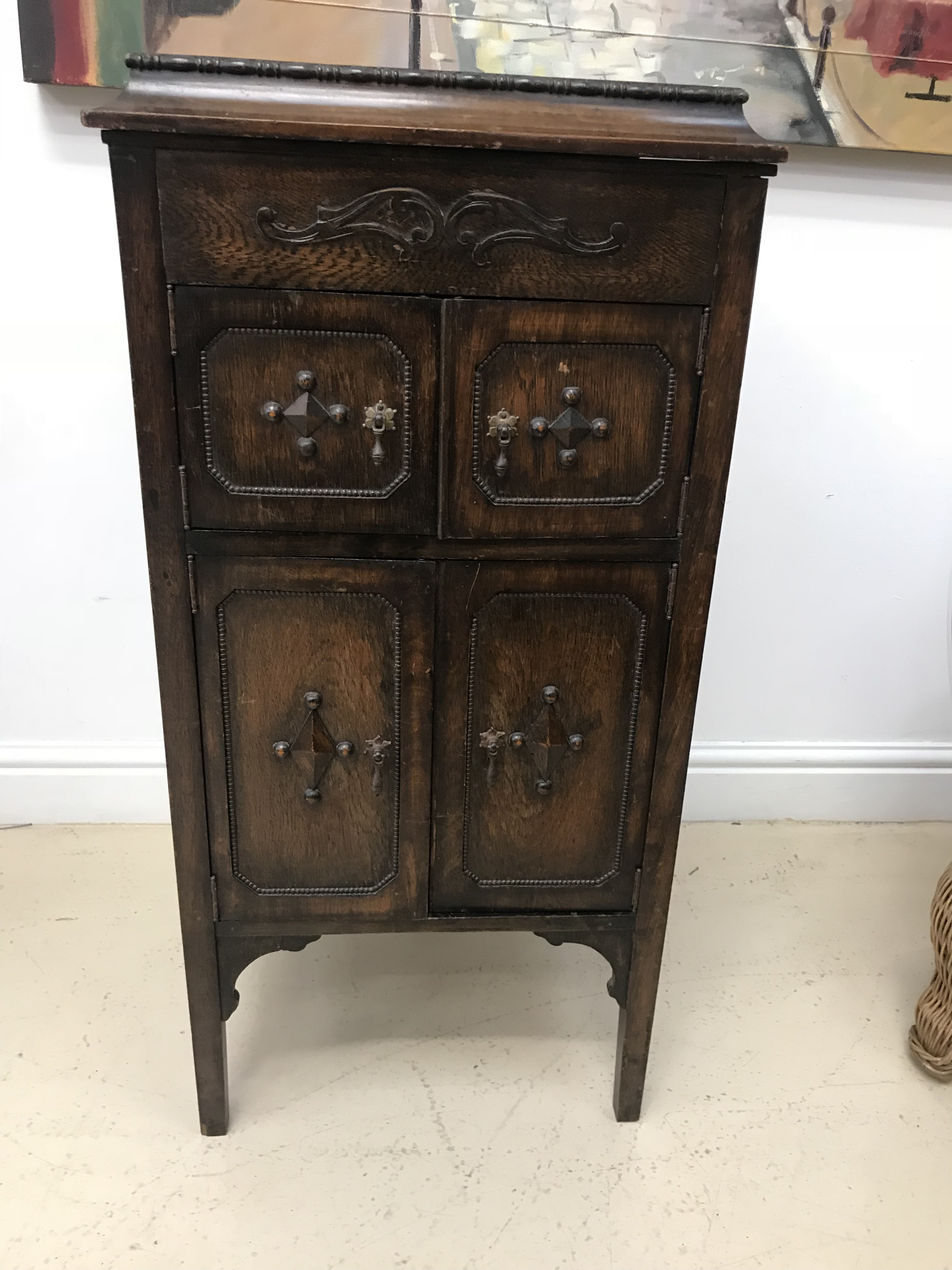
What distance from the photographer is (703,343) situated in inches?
38.8

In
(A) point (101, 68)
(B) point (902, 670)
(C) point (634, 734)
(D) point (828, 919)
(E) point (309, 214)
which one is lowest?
(D) point (828, 919)

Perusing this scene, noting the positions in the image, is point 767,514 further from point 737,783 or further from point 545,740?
point 545,740

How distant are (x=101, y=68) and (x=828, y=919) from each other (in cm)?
178

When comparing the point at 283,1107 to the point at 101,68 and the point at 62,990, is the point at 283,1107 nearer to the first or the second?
the point at 62,990

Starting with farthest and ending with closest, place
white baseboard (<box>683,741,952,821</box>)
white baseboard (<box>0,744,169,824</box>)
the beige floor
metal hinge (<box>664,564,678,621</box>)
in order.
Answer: white baseboard (<box>683,741,952,821</box>), white baseboard (<box>0,744,169,824</box>), the beige floor, metal hinge (<box>664,564,678,621</box>)

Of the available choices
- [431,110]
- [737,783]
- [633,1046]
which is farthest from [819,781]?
[431,110]

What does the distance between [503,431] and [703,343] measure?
22 centimetres

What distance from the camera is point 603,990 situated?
157 cm

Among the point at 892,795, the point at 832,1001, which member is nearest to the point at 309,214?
the point at 832,1001

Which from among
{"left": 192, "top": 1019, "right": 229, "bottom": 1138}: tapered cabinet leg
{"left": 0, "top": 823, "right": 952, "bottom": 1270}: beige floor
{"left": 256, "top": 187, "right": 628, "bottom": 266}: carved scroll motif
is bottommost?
{"left": 0, "top": 823, "right": 952, "bottom": 1270}: beige floor

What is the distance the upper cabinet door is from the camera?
96 centimetres

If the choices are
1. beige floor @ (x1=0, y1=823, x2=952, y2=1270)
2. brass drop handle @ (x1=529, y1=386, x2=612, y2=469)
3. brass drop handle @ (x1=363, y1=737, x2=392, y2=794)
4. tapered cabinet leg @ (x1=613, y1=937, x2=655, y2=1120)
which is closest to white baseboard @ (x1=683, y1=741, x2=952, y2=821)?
beige floor @ (x1=0, y1=823, x2=952, y2=1270)

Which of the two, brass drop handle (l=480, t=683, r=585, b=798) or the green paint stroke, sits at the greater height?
the green paint stroke

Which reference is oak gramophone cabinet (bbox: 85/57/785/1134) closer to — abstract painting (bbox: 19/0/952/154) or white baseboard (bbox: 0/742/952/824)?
abstract painting (bbox: 19/0/952/154)
